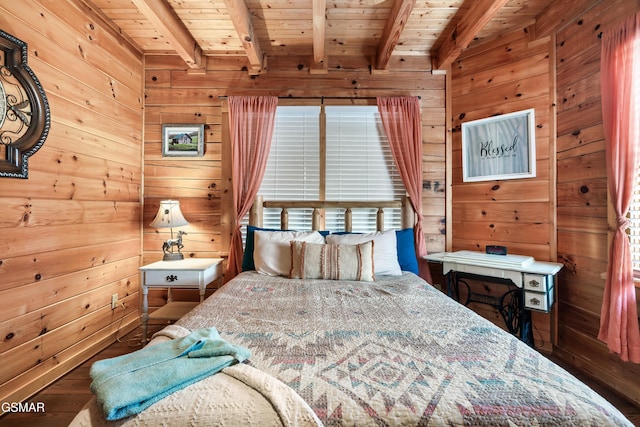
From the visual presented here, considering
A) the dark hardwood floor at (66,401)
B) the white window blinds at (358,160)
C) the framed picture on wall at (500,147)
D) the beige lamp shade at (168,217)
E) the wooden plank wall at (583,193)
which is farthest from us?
the white window blinds at (358,160)

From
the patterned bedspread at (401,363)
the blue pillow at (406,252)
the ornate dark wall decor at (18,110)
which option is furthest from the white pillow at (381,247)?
the ornate dark wall decor at (18,110)

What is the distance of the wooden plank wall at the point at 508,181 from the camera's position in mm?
2270

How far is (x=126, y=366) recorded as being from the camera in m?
0.84

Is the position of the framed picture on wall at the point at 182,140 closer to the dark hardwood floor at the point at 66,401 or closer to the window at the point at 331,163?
the window at the point at 331,163

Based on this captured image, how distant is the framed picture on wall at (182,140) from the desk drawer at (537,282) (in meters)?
2.96

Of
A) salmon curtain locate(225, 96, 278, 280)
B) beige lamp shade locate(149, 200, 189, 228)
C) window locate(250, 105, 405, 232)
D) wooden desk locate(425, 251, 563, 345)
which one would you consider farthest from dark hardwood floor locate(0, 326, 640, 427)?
window locate(250, 105, 405, 232)

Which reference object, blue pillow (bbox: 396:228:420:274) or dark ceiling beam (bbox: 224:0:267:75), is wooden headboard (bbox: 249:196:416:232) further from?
dark ceiling beam (bbox: 224:0:267:75)

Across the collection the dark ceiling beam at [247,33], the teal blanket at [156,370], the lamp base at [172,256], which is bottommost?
the teal blanket at [156,370]

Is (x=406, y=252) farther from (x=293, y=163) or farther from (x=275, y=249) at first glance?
(x=293, y=163)

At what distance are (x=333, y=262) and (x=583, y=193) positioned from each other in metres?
1.86

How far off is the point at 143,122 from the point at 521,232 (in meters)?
3.66

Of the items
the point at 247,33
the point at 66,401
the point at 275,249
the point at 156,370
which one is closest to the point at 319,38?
the point at 247,33

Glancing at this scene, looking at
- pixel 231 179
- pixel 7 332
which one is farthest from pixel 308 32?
pixel 7 332

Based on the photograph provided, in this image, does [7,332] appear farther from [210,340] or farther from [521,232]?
[521,232]
